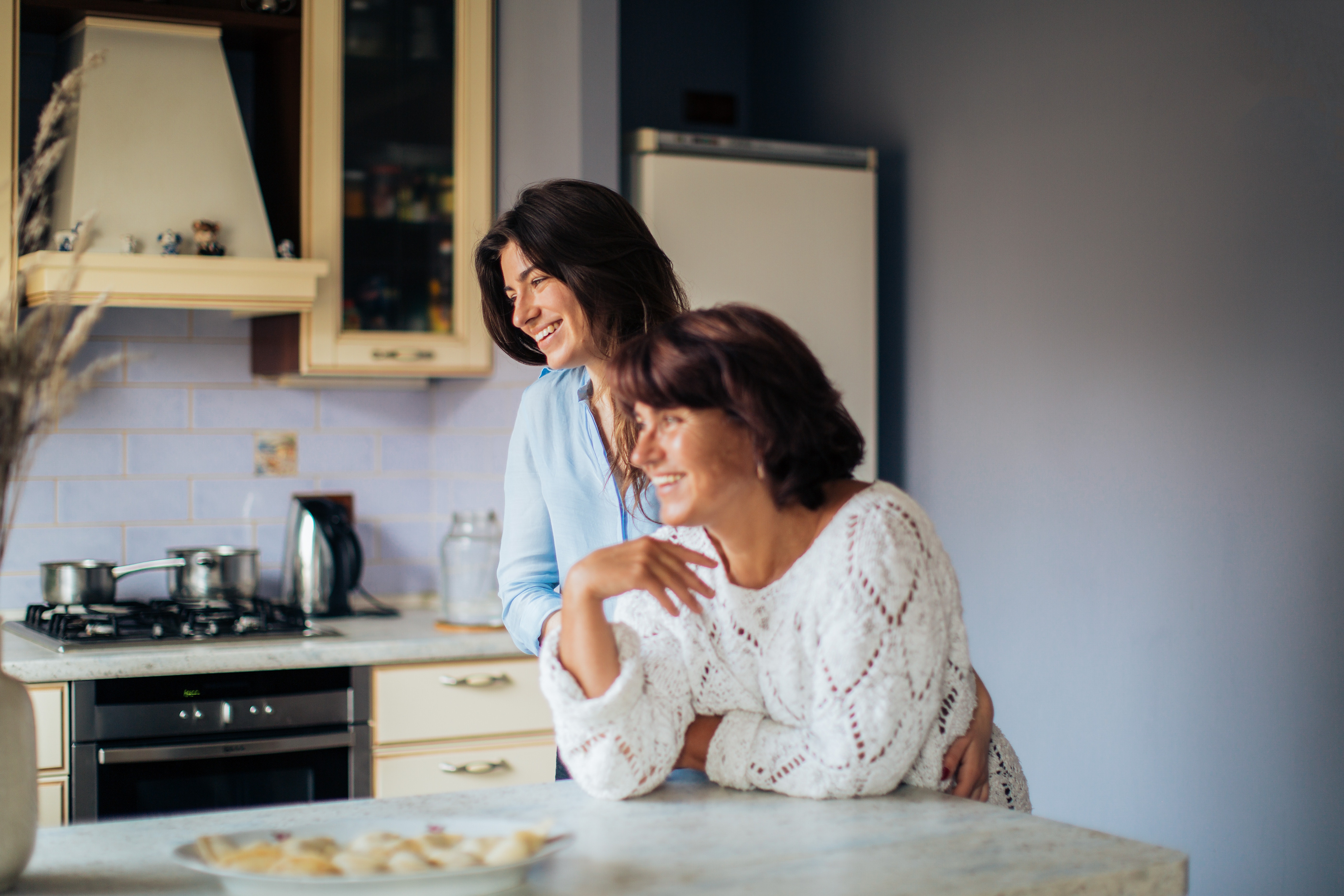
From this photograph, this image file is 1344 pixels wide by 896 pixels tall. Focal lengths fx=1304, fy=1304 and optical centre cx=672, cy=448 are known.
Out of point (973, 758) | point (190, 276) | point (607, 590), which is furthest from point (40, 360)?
point (190, 276)

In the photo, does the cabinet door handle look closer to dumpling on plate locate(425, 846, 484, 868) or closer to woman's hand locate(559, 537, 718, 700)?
woman's hand locate(559, 537, 718, 700)

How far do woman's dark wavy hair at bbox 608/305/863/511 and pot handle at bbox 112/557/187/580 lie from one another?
1.95 m

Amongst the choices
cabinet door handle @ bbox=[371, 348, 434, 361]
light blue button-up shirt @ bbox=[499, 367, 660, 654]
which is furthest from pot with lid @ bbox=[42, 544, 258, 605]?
light blue button-up shirt @ bbox=[499, 367, 660, 654]

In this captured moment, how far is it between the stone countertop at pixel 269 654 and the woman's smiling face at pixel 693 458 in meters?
1.32

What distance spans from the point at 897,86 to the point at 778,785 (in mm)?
2516

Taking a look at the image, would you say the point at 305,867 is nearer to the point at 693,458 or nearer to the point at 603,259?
the point at 693,458

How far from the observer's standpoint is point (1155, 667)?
2656mm

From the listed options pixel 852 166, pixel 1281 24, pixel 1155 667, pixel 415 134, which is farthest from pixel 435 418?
pixel 1281 24

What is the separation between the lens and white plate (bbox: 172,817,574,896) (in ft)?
3.26

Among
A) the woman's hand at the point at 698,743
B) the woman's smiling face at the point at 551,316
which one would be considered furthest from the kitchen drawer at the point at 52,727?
the woman's hand at the point at 698,743

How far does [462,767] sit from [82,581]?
95cm

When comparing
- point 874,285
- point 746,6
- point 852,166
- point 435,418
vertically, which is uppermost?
point 746,6

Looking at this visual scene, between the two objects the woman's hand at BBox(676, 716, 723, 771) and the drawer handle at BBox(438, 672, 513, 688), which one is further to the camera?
the drawer handle at BBox(438, 672, 513, 688)

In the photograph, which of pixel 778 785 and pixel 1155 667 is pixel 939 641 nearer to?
pixel 778 785
